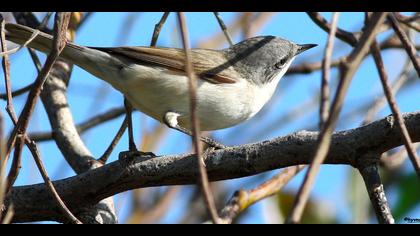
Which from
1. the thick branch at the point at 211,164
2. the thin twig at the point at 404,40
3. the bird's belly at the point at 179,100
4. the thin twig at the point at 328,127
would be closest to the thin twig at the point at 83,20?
the bird's belly at the point at 179,100

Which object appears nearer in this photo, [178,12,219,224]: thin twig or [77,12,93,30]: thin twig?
[178,12,219,224]: thin twig

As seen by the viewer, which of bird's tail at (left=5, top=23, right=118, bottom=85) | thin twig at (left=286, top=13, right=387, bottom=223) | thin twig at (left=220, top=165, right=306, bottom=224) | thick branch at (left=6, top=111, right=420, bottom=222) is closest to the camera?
thin twig at (left=286, top=13, right=387, bottom=223)

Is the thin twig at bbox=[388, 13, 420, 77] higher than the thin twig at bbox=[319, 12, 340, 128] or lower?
higher

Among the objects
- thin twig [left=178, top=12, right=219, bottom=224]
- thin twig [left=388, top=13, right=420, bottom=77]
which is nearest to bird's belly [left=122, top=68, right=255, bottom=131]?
thin twig [left=388, top=13, right=420, bottom=77]

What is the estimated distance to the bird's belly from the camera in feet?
13.1

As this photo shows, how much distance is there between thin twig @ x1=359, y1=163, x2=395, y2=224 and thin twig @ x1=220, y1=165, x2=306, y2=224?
641 mm

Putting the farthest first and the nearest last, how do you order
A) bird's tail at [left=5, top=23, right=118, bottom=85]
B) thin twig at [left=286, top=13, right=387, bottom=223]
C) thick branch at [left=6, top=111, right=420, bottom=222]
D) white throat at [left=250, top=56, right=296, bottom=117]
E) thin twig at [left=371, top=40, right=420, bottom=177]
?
white throat at [left=250, top=56, right=296, bottom=117] < bird's tail at [left=5, top=23, right=118, bottom=85] < thick branch at [left=6, top=111, right=420, bottom=222] < thin twig at [left=371, top=40, right=420, bottom=177] < thin twig at [left=286, top=13, right=387, bottom=223]

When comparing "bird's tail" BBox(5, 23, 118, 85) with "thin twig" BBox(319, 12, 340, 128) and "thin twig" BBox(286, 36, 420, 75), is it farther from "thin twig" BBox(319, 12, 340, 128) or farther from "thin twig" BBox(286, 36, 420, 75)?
"thin twig" BBox(319, 12, 340, 128)

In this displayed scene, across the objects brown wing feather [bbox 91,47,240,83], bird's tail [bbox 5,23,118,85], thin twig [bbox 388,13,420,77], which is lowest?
thin twig [bbox 388,13,420,77]

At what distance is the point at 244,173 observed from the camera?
2.86 meters
